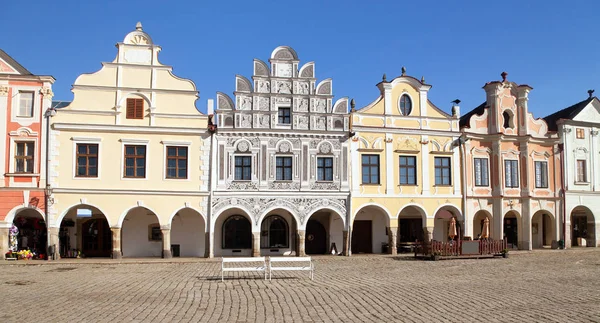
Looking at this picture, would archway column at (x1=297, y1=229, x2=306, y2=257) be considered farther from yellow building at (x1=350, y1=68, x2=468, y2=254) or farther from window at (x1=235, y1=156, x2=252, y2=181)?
window at (x1=235, y1=156, x2=252, y2=181)

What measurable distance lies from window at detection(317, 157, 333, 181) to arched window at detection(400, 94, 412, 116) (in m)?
5.39

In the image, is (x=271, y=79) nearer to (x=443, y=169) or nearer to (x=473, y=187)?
(x=443, y=169)

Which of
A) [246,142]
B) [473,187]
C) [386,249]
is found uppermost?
[246,142]

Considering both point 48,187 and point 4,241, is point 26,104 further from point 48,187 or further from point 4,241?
point 4,241

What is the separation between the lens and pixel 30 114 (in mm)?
29219

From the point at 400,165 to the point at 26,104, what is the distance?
799 inches

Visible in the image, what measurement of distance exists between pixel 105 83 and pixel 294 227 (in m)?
12.7

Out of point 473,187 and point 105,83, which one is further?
point 473,187

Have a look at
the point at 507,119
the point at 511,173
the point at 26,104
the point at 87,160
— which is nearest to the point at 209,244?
the point at 87,160

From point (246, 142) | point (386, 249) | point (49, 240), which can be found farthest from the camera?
point (386, 249)

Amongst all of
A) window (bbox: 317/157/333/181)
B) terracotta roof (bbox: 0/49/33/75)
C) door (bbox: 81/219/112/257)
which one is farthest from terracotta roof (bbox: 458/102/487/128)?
terracotta roof (bbox: 0/49/33/75)

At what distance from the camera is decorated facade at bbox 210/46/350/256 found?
30.4m

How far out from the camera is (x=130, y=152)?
97.3 ft

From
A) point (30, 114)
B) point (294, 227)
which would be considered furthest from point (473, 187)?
point (30, 114)
